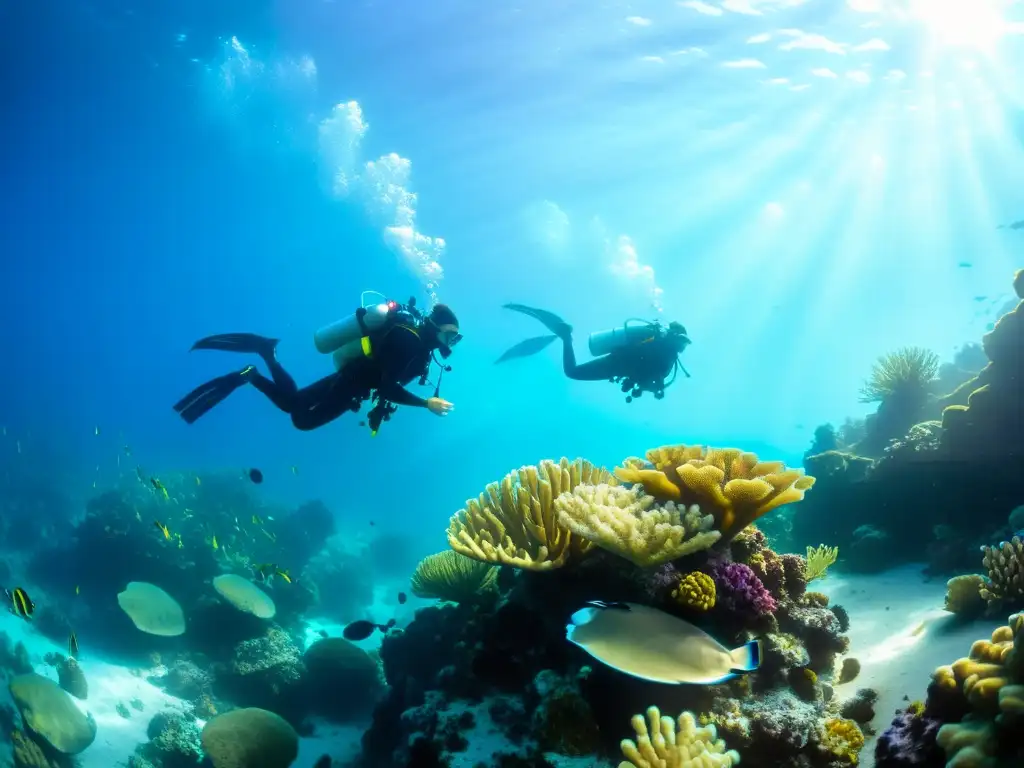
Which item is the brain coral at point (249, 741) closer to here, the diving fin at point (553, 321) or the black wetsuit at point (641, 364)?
the black wetsuit at point (641, 364)

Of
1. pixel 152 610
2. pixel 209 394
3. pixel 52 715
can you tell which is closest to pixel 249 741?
pixel 52 715

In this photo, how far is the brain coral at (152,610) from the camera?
10492mm

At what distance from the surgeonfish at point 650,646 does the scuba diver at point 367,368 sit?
13.7 feet

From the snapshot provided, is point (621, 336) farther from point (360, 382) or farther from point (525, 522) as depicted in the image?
point (525, 522)

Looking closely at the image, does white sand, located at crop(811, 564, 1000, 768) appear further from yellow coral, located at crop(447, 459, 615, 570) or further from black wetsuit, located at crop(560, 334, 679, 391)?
black wetsuit, located at crop(560, 334, 679, 391)

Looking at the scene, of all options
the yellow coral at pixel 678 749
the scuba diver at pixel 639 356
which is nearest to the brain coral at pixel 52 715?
the yellow coral at pixel 678 749

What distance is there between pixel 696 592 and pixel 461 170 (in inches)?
1451

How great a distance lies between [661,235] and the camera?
1682 inches

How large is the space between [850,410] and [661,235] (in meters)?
110

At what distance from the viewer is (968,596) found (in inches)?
180

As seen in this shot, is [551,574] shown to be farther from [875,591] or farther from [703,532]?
[875,591]

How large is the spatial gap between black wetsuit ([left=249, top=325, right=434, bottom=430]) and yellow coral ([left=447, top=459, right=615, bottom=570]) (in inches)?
94.7

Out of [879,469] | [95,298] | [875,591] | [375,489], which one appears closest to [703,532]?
[875,591]

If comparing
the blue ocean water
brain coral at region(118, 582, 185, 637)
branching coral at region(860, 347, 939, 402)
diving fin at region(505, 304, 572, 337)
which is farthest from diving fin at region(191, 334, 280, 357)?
the blue ocean water
